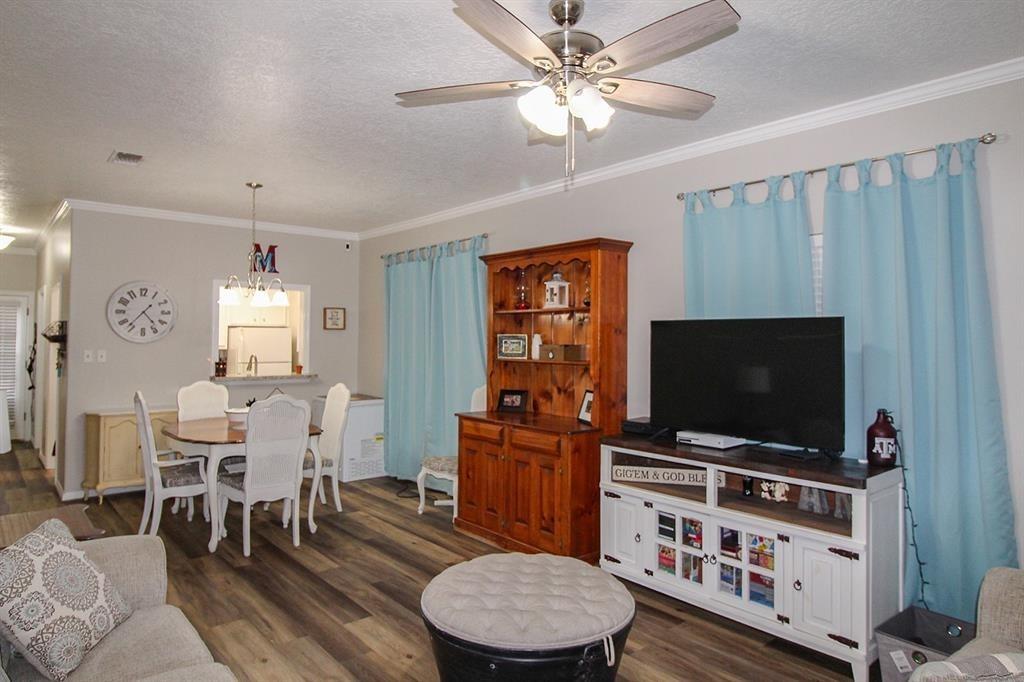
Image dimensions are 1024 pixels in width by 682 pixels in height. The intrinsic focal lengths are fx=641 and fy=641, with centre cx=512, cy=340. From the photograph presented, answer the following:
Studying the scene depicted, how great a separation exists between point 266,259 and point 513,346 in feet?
10.5

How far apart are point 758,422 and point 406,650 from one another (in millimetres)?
Result: 2042

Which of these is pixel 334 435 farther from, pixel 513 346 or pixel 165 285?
pixel 165 285

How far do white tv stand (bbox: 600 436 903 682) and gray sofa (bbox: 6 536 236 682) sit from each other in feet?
7.51

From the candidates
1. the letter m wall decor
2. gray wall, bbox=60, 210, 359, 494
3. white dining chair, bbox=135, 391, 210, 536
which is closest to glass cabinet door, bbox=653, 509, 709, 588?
white dining chair, bbox=135, 391, 210, 536

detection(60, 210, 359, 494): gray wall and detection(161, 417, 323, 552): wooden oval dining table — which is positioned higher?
detection(60, 210, 359, 494): gray wall

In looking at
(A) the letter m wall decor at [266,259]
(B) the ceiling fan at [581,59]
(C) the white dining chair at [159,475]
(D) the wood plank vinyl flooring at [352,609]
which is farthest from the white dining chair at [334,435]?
(B) the ceiling fan at [581,59]

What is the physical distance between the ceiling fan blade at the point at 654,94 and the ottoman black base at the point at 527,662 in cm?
188

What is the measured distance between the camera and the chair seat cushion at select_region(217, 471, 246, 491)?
4.27m

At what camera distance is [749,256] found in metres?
3.55

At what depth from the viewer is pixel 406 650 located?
2949 millimetres

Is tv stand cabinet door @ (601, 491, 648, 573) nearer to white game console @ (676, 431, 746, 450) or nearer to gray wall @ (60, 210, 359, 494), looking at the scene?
white game console @ (676, 431, 746, 450)

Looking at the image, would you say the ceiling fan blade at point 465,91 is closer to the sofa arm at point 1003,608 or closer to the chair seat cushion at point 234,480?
the sofa arm at point 1003,608

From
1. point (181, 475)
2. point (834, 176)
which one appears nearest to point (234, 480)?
point (181, 475)

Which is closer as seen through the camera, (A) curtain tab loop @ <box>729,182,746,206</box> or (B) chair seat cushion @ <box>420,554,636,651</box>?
(B) chair seat cushion @ <box>420,554,636,651</box>
